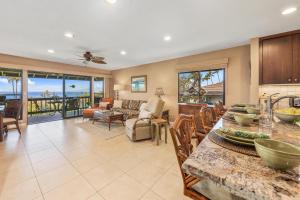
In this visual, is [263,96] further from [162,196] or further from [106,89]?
[106,89]

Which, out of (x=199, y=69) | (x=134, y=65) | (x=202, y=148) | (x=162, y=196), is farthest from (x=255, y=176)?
(x=134, y=65)

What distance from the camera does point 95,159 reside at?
2.57 metres

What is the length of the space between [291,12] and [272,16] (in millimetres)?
243

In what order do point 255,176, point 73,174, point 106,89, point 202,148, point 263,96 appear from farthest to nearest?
point 106,89, point 263,96, point 73,174, point 202,148, point 255,176

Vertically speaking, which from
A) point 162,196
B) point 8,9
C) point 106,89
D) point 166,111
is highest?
point 8,9

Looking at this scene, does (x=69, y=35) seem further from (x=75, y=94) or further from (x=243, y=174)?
(x=75, y=94)

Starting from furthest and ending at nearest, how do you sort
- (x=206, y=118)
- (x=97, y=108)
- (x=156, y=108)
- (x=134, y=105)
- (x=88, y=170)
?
1. (x=97, y=108)
2. (x=134, y=105)
3. (x=156, y=108)
4. (x=88, y=170)
5. (x=206, y=118)

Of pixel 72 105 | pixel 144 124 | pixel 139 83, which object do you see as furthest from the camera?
pixel 72 105

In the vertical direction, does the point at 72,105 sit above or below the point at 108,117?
above

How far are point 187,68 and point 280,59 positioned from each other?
7.79ft

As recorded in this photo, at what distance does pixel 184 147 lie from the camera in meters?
1.17

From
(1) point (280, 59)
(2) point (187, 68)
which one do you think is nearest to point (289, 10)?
(1) point (280, 59)

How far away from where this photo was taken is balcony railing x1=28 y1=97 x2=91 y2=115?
656cm

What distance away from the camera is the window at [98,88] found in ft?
24.3
